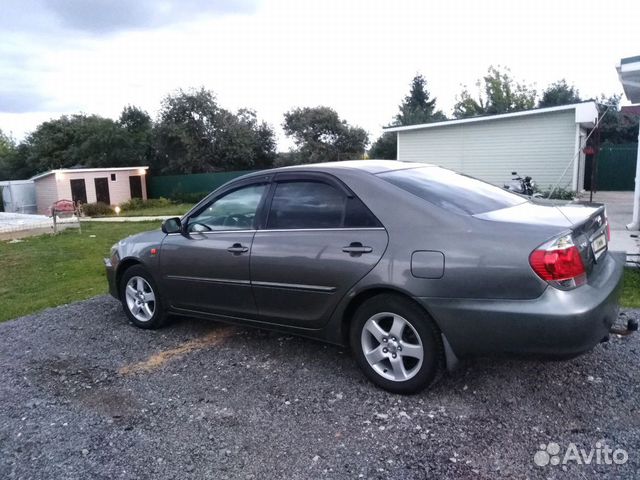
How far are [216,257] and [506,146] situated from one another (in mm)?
14938

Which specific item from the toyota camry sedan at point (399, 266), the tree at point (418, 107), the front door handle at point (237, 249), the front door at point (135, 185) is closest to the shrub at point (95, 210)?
the front door at point (135, 185)

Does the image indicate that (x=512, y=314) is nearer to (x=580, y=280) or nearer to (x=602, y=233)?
(x=580, y=280)

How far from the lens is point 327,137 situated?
33.7 meters

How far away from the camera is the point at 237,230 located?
14.4 ft

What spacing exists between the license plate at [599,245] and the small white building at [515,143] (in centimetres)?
1317

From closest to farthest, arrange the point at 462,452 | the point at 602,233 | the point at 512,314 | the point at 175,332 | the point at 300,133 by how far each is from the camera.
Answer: the point at 462,452, the point at 512,314, the point at 602,233, the point at 175,332, the point at 300,133

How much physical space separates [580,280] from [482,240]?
627mm

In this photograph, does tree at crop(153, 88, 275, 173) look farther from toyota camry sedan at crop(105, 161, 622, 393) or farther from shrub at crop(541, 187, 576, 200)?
toyota camry sedan at crop(105, 161, 622, 393)

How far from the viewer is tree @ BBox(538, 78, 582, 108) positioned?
120ft

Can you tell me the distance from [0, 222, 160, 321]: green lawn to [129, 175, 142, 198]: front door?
62.2ft

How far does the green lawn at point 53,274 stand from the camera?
270 inches

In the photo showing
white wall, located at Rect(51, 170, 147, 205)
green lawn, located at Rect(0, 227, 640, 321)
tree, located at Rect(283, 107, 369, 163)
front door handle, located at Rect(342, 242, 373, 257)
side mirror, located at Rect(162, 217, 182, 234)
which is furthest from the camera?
tree, located at Rect(283, 107, 369, 163)

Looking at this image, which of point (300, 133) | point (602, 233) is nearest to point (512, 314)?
point (602, 233)

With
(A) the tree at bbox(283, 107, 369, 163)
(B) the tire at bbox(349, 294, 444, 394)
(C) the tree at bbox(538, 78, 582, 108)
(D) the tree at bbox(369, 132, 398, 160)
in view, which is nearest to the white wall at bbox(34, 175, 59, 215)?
(A) the tree at bbox(283, 107, 369, 163)
